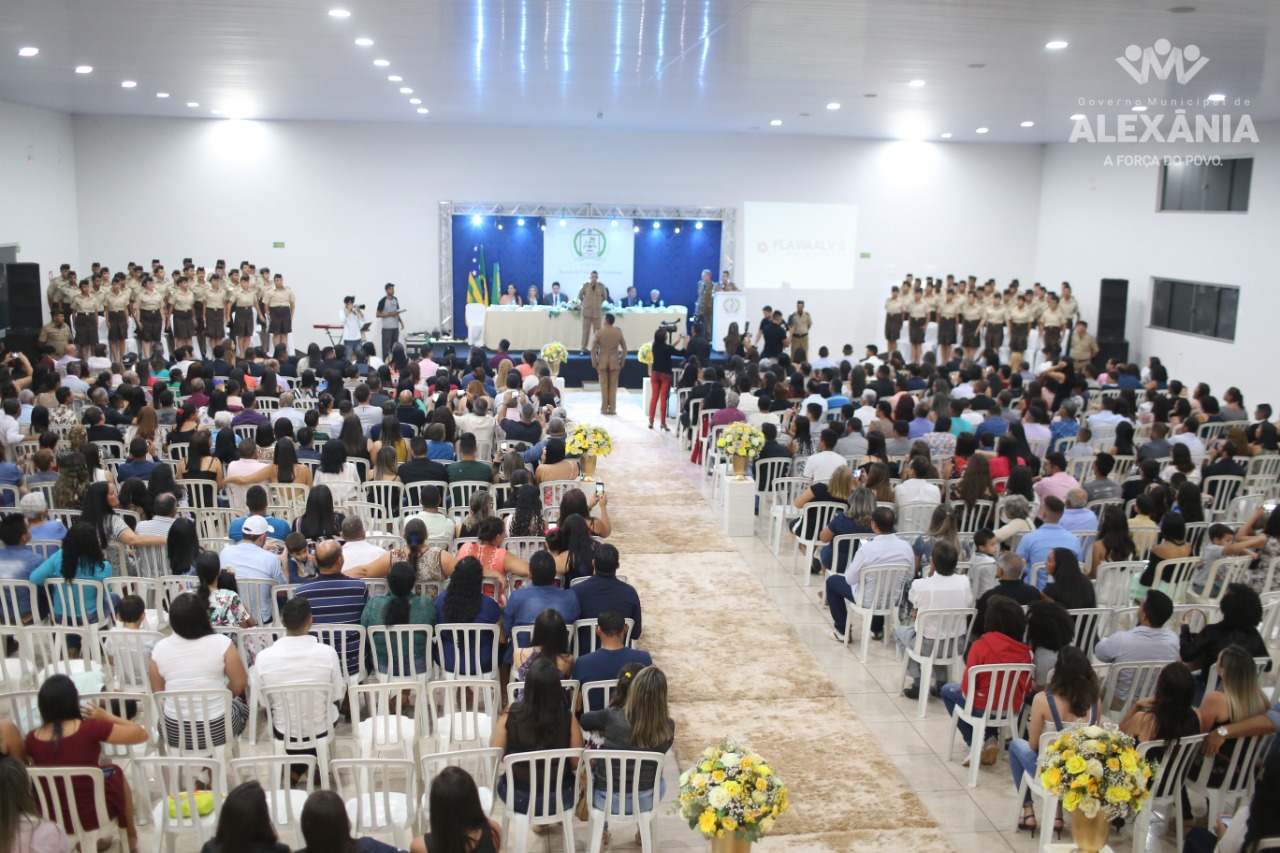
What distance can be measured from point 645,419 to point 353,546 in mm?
10101

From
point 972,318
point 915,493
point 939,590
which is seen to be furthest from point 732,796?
point 972,318

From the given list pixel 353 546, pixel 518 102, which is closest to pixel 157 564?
pixel 353 546

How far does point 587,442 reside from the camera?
9.99 m

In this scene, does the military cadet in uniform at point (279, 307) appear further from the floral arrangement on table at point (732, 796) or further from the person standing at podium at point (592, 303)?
the floral arrangement on table at point (732, 796)

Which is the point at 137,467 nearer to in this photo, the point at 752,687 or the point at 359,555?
the point at 359,555

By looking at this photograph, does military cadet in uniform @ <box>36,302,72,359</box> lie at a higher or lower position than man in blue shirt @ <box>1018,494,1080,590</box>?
higher

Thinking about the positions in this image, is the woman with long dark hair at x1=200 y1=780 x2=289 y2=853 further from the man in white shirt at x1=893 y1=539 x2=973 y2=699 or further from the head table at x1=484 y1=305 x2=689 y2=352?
the head table at x1=484 y1=305 x2=689 y2=352

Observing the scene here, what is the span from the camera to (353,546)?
6.83 meters

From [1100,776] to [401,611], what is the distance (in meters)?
3.61

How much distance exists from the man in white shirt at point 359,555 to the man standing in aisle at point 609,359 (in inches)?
364

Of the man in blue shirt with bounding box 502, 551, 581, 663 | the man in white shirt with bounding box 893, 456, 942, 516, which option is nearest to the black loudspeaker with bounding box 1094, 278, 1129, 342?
the man in white shirt with bounding box 893, 456, 942, 516

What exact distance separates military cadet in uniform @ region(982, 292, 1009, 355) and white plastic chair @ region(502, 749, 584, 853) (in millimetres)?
A: 17818

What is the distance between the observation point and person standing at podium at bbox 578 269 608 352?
20109 millimetres

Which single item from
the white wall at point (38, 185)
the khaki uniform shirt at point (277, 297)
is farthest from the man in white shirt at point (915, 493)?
the white wall at point (38, 185)
